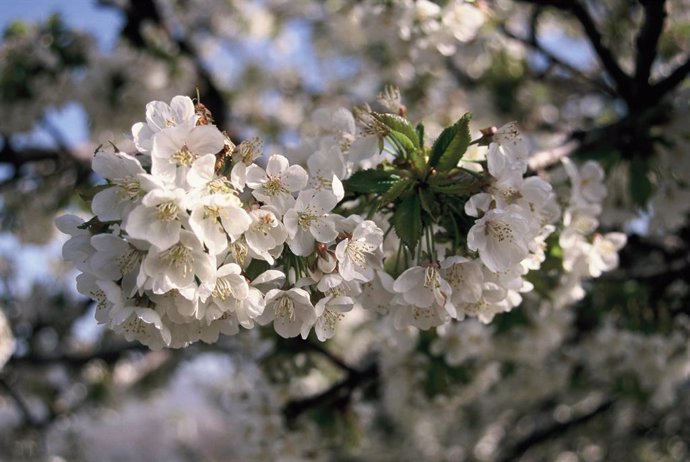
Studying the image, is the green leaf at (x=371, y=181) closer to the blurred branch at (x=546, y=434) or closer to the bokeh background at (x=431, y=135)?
the bokeh background at (x=431, y=135)

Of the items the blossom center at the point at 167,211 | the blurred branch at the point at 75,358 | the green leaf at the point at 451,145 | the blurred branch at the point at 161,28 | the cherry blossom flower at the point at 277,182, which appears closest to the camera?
the blossom center at the point at 167,211

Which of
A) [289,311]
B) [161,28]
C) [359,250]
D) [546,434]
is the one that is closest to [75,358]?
[161,28]

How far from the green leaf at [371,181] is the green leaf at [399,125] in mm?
105

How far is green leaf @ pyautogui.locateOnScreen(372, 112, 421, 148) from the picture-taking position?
4.84 feet

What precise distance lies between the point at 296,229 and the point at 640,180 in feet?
5.11

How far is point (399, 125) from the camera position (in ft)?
4.89

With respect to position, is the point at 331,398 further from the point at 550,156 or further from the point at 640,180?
the point at 640,180

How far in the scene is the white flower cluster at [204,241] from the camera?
1.18 metres

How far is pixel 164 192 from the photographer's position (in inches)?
44.7

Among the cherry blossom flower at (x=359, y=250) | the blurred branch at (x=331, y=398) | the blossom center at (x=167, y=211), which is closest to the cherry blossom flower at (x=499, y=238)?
the cherry blossom flower at (x=359, y=250)

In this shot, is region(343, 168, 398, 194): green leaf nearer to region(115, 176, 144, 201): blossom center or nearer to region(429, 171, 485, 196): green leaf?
region(429, 171, 485, 196): green leaf

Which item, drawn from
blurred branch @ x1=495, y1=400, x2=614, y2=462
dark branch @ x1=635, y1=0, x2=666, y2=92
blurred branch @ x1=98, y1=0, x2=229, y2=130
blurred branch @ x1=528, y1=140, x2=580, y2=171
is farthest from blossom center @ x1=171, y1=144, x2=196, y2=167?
blurred branch @ x1=495, y1=400, x2=614, y2=462

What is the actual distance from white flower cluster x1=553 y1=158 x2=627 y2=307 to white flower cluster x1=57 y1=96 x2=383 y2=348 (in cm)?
69

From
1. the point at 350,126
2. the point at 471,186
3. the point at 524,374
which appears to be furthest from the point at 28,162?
the point at 524,374
